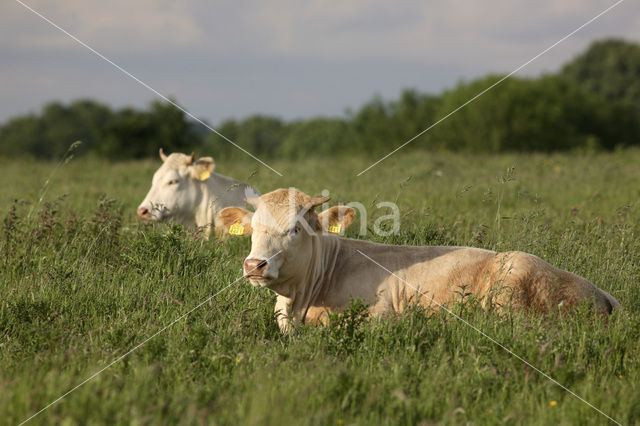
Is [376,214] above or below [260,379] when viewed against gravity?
above

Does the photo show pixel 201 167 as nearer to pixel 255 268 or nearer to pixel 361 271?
pixel 361 271

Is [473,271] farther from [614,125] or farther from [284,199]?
[614,125]

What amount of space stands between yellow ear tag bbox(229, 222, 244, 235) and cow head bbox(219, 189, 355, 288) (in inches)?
2.7

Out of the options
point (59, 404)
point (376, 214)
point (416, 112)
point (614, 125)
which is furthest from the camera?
point (416, 112)

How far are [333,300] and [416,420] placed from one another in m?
2.18

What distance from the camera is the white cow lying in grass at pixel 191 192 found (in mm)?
9188

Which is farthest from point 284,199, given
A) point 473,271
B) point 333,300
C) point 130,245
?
point 130,245

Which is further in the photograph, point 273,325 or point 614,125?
point 614,125

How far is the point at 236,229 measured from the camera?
19.6 feet

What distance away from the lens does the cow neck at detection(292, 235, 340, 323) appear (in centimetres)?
562

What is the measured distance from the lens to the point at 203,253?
701cm

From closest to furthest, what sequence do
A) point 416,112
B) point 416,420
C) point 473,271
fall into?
point 416,420
point 473,271
point 416,112

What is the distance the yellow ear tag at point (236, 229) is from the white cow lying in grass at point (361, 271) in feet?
0.04

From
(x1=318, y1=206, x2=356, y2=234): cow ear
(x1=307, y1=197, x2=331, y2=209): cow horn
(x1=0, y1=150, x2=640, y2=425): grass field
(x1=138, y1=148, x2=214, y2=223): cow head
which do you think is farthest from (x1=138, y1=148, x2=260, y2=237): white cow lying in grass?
(x1=307, y1=197, x2=331, y2=209): cow horn
